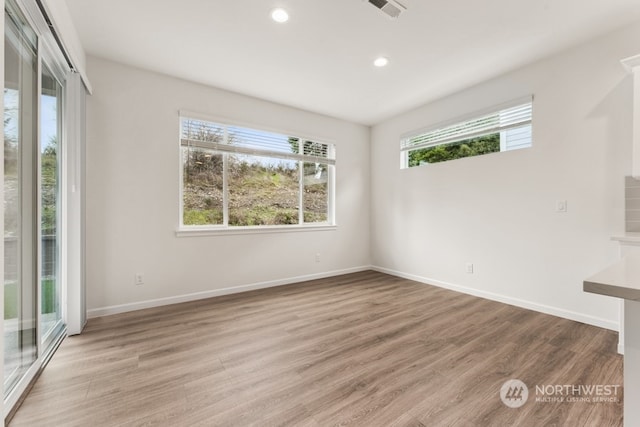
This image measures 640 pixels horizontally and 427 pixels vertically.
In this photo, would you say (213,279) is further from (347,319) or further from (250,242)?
(347,319)

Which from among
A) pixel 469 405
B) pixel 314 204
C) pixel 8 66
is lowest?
pixel 469 405

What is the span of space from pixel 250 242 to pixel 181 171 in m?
1.29

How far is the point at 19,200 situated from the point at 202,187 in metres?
1.90

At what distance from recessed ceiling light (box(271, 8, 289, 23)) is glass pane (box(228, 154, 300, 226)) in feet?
6.24

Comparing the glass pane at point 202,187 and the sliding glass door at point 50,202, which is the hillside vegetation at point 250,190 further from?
the sliding glass door at point 50,202

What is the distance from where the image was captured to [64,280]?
2.52 metres

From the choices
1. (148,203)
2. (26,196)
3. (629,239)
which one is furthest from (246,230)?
(629,239)

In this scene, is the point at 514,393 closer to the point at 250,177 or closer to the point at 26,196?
the point at 26,196

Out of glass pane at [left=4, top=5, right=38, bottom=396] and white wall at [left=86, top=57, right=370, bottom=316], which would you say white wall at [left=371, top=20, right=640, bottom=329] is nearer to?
white wall at [left=86, top=57, right=370, bottom=316]

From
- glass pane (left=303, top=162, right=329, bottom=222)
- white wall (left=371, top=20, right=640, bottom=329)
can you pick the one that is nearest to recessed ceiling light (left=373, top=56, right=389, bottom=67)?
white wall (left=371, top=20, right=640, bottom=329)

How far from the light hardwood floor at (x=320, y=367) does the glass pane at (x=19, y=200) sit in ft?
1.08

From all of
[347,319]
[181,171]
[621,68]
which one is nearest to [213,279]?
[181,171]

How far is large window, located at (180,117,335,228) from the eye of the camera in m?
3.57

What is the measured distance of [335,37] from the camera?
8.62 ft
